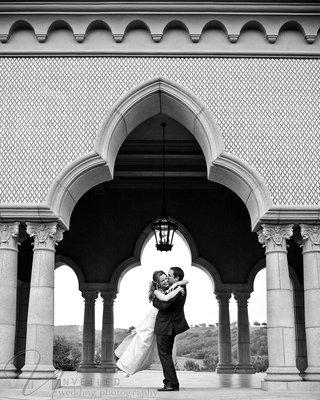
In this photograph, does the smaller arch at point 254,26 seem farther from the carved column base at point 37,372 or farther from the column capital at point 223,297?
the column capital at point 223,297

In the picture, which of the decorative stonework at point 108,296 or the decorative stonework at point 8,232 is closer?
the decorative stonework at point 8,232

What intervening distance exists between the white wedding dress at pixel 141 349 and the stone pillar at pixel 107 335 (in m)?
6.29

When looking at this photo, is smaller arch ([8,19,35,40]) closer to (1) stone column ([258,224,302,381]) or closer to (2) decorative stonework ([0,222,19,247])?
(2) decorative stonework ([0,222,19,247])

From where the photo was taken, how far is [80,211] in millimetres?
14516

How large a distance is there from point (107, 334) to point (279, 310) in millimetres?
7285

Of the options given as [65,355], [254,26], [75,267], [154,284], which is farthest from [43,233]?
[65,355]

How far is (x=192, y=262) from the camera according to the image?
14.3 m

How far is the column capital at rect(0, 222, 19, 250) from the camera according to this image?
25.3 feet

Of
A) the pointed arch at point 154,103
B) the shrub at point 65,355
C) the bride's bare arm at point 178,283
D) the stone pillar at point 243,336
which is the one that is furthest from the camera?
the shrub at point 65,355

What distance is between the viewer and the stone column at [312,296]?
7391mm

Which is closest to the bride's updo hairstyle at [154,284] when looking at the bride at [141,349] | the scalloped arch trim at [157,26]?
the bride at [141,349]

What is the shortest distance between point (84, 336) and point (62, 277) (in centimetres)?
441

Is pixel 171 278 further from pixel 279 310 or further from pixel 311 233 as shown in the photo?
pixel 311 233

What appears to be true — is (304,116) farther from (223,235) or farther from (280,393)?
(223,235)
